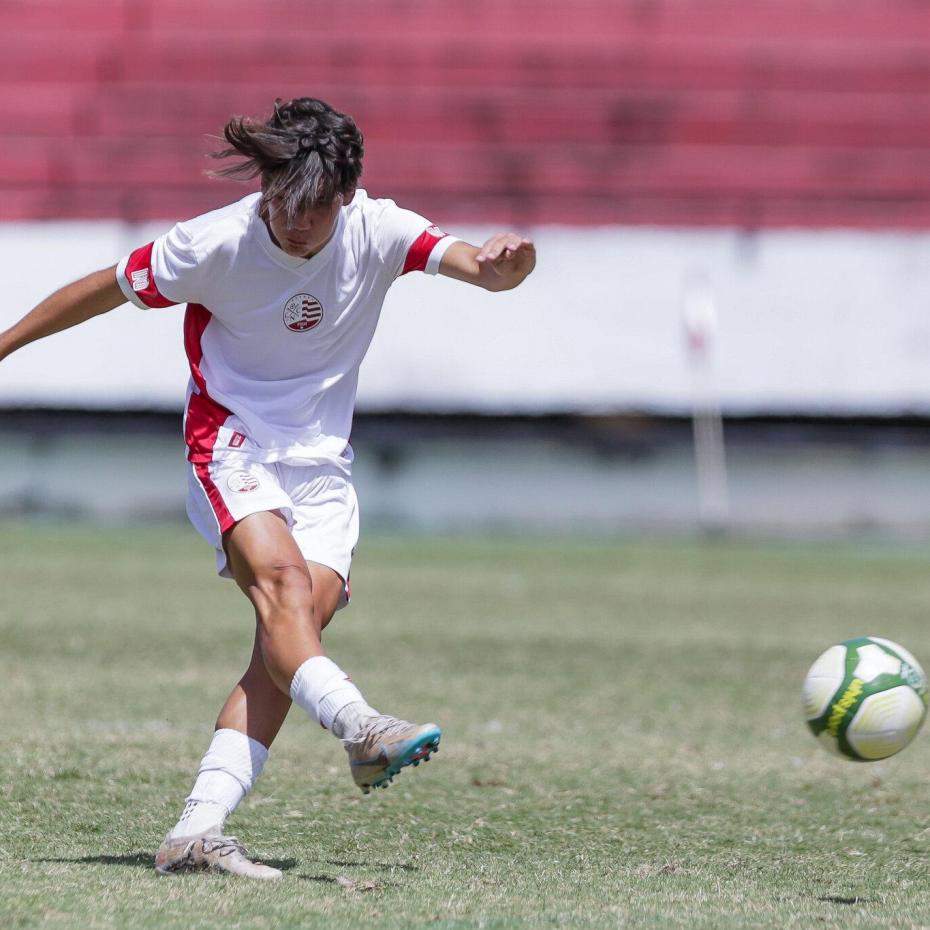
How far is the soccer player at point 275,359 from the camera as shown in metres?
4.21

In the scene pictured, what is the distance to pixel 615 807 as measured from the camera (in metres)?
5.61

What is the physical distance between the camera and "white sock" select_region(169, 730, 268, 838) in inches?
168

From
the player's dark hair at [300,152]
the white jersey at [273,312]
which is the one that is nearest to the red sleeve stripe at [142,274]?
the white jersey at [273,312]

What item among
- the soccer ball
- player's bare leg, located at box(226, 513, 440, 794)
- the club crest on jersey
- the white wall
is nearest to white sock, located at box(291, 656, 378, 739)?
player's bare leg, located at box(226, 513, 440, 794)

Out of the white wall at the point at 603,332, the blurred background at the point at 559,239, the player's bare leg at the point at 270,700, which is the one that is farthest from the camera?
the white wall at the point at 603,332

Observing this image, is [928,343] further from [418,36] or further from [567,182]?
[418,36]

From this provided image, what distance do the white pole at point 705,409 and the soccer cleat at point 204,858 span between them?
14.6 metres

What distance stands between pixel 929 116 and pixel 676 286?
4029 millimetres

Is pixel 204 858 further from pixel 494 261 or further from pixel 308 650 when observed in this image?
pixel 494 261

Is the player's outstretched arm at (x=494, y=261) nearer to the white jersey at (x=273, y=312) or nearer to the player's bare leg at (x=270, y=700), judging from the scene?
the white jersey at (x=273, y=312)

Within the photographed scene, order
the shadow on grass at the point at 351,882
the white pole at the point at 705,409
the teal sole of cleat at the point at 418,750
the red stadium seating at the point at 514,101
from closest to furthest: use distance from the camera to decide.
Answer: the teal sole of cleat at the point at 418,750, the shadow on grass at the point at 351,882, the white pole at the point at 705,409, the red stadium seating at the point at 514,101

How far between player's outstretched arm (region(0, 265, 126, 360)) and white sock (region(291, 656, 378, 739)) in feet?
3.92

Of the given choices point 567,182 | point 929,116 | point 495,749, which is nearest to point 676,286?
point 567,182

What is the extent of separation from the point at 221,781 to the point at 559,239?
50.8ft
